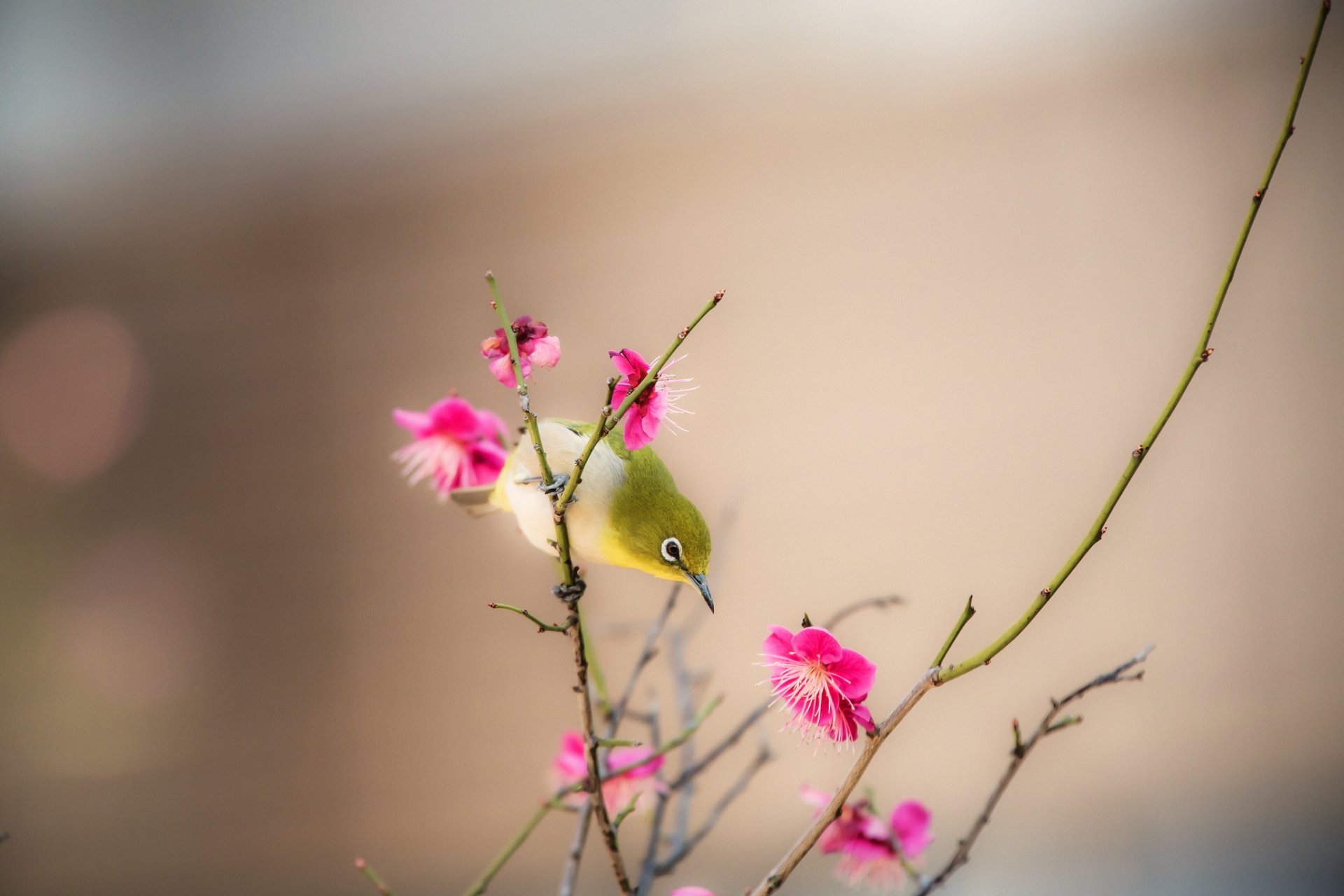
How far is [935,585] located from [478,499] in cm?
201

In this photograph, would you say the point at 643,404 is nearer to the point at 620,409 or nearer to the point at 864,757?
the point at 620,409

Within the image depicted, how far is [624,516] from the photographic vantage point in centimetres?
91

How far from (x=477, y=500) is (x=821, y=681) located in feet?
2.06

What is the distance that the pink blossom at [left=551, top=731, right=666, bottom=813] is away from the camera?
3.09 ft

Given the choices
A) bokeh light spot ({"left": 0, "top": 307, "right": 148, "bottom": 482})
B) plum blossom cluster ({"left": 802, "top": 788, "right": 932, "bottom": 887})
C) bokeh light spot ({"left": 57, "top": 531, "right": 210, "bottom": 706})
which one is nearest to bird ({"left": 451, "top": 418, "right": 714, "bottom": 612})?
plum blossom cluster ({"left": 802, "top": 788, "right": 932, "bottom": 887})

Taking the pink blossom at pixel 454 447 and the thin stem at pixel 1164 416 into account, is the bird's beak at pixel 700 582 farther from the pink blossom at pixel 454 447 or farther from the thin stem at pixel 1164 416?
the thin stem at pixel 1164 416

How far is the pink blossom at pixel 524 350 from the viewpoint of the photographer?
67 centimetres

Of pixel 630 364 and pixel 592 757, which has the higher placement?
pixel 630 364

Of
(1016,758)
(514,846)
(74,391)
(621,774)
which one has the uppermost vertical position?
(74,391)

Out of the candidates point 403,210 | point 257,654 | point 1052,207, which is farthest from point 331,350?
point 1052,207

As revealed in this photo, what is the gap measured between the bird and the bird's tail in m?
0.15

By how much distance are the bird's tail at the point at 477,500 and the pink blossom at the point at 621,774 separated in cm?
30

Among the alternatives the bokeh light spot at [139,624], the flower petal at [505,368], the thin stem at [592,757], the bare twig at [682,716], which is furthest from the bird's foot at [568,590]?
the bokeh light spot at [139,624]

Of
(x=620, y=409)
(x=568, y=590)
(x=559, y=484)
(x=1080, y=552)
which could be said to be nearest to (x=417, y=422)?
(x=559, y=484)
